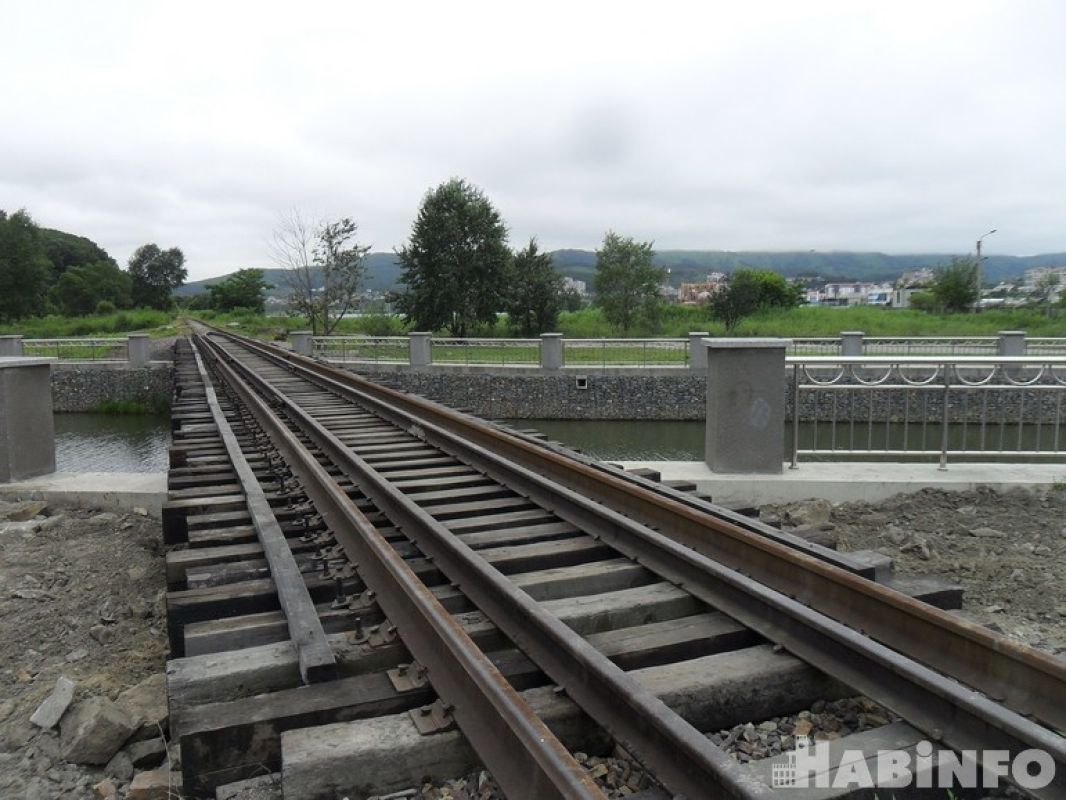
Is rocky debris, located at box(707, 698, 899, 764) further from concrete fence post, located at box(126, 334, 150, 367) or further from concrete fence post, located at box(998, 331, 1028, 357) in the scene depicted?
concrete fence post, located at box(126, 334, 150, 367)

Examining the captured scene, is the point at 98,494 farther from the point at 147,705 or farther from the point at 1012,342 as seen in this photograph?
the point at 1012,342

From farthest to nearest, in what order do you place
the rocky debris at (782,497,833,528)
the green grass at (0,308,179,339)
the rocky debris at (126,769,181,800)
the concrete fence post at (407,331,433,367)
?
the green grass at (0,308,179,339)
the concrete fence post at (407,331,433,367)
the rocky debris at (782,497,833,528)
the rocky debris at (126,769,181,800)

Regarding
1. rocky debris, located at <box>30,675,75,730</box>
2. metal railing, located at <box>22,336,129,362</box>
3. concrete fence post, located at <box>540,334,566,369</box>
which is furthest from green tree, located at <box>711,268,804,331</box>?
rocky debris, located at <box>30,675,75,730</box>

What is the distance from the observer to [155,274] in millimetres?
125000

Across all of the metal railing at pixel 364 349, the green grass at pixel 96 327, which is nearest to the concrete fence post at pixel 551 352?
the metal railing at pixel 364 349

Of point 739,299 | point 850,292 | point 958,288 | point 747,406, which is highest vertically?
point 850,292

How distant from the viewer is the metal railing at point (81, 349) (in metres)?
30.2

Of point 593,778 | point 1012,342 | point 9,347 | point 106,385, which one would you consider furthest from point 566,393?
point 593,778

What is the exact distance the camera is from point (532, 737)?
2.20 metres

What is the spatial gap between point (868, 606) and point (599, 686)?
1.22 metres

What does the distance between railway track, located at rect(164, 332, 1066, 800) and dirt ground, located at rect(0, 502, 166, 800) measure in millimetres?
481

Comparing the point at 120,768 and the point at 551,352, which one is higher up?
the point at 551,352

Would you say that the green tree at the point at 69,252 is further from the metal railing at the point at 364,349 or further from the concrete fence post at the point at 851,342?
the concrete fence post at the point at 851,342

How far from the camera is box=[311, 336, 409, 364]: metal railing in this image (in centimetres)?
2650
